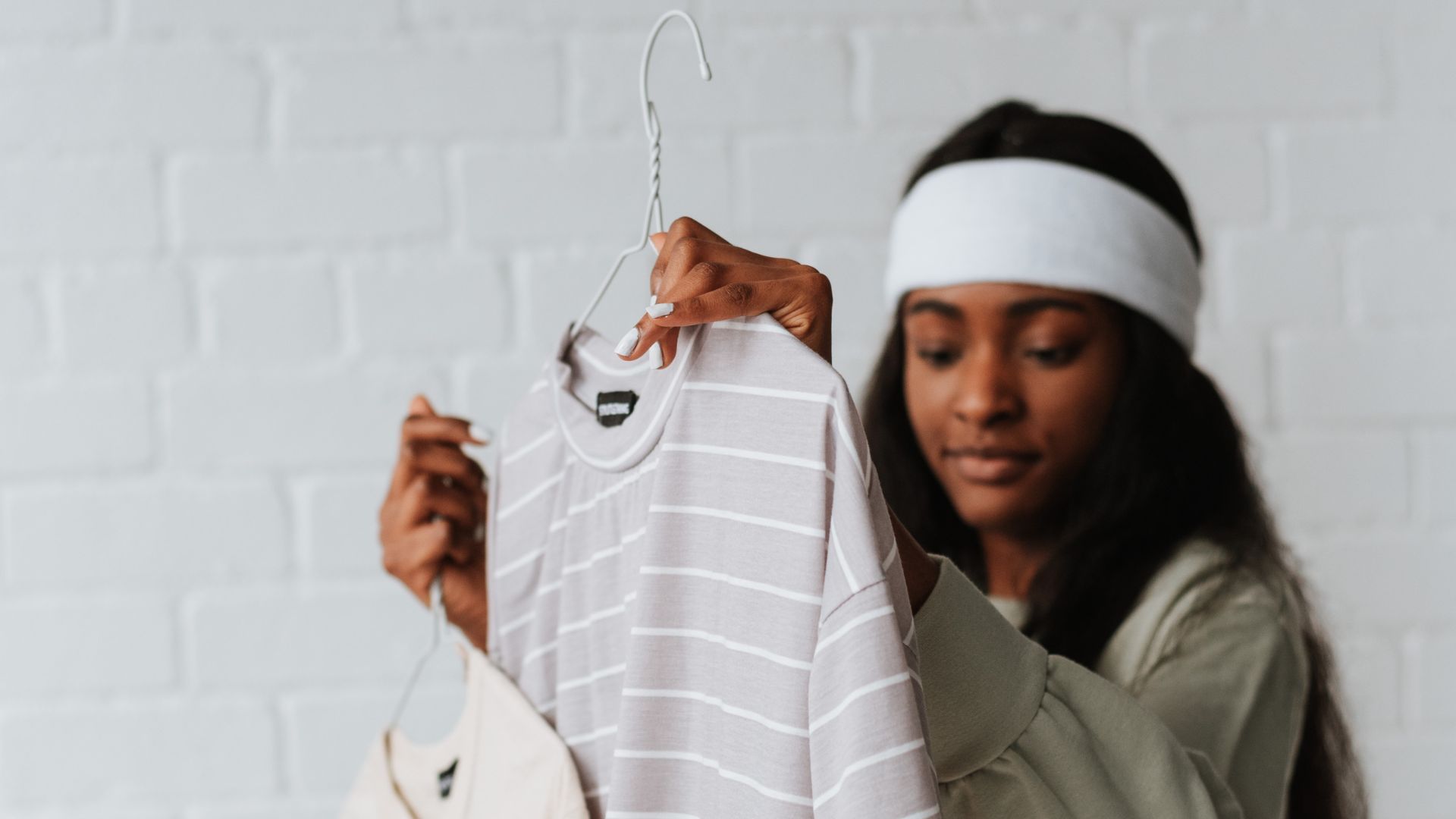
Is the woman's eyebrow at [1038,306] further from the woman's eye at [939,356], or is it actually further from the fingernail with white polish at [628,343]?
the fingernail with white polish at [628,343]

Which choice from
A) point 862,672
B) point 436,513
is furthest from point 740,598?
point 436,513

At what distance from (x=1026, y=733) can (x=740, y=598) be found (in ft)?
0.69

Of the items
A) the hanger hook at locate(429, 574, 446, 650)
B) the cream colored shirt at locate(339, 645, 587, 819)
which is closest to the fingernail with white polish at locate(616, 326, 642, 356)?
the cream colored shirt at locate(339, 645, 587, 819)

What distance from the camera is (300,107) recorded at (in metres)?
1.20

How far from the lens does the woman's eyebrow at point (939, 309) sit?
1000mm

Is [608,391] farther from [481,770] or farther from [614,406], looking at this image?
[481,770]

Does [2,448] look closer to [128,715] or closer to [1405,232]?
[128,715]

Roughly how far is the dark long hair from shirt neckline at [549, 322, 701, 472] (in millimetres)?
472

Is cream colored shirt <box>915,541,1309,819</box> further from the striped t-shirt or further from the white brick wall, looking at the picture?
the white brick wall

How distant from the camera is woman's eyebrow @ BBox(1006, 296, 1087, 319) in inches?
38.6

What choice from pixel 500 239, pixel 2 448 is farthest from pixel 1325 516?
pixel 2 448

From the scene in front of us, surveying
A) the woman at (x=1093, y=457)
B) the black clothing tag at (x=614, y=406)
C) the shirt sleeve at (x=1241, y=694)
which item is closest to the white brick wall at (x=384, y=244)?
the woman at (x=1093, y=457)

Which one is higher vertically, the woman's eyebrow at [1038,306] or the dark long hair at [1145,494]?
the woman's eyebrow at [1038,306]

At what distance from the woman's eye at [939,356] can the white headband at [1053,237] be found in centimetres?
6
